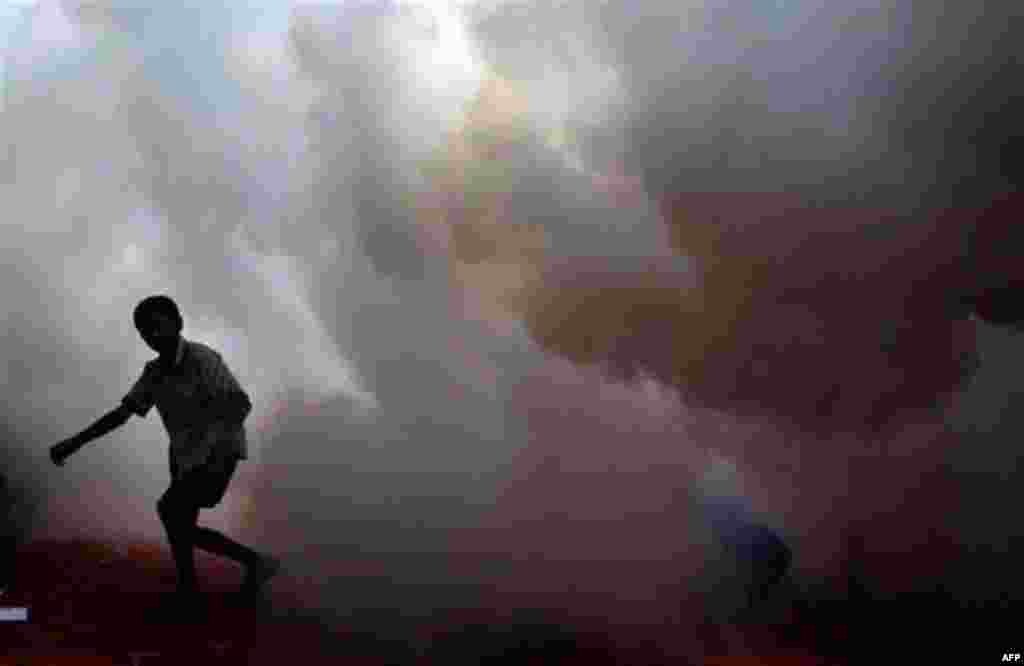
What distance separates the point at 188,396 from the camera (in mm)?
4262

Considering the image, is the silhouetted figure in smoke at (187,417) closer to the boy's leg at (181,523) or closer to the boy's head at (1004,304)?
the boy's leg at (181,523)

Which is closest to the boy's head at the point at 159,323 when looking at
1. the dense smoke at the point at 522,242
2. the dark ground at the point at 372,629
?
the dense smoke at the point at 522,242

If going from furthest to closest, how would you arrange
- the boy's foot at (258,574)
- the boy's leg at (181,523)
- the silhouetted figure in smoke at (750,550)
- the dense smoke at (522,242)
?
the dense smoke at (522,242), the silhouetted figure in smoke at (750,550), the boy's foot at (258,574), the boy's leg at (181,523)

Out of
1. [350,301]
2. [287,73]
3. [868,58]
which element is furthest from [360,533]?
[868,58]

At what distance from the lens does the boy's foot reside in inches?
173

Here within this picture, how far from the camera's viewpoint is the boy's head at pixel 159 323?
4.19 metres

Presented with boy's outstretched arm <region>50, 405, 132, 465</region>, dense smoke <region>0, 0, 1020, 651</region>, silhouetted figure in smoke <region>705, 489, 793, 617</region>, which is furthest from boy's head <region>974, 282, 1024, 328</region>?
boy's outstretched arm <region>50, 405, 132, 465</region>

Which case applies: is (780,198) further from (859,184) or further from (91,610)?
(91,610)

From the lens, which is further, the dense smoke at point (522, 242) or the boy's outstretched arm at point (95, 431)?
the dense smoke at point (522, 242)

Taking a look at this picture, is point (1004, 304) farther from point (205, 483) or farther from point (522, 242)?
point (205, 483)

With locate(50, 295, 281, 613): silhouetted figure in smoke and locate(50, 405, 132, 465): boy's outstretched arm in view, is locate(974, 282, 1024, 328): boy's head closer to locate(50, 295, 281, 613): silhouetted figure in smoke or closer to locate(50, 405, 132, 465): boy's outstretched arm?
locate(50, 295, 281, 613): silhouetted figure in smoke

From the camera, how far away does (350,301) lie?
16.8 ft

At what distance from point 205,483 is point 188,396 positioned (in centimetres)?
36

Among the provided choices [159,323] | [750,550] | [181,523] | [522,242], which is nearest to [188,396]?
[159,323]
